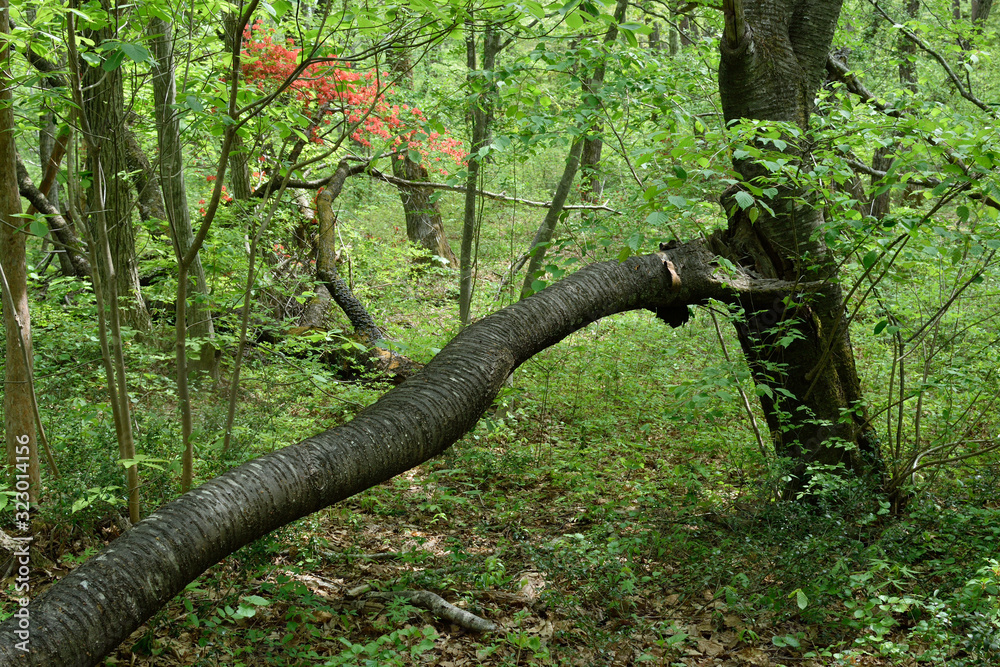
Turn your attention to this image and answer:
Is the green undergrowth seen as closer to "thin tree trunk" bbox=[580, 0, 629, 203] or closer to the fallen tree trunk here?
the fallen tree trunk

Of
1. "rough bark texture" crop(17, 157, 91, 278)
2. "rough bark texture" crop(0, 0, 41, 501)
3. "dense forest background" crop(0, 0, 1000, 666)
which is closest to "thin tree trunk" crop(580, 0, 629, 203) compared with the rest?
"dense forest background" crop(0, 0, 1000, 666)

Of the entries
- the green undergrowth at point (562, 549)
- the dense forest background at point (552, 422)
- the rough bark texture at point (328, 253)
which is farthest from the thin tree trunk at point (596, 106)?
the rough bark texture at point (328, 253)

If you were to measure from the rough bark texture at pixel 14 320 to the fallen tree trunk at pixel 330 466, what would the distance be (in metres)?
1.61

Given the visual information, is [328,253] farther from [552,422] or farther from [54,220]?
[552,422]

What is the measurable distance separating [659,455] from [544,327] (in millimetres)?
2971

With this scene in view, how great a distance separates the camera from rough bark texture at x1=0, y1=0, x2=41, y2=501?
318 cm

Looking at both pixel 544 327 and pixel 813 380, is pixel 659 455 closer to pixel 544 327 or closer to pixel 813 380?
pixel 813 380

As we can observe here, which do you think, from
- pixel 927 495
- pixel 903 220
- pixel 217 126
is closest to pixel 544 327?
pixel 903 220

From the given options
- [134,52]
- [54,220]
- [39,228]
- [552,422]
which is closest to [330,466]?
[39,228]

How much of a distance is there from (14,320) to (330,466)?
1937 mm

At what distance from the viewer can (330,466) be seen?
2.62 meters

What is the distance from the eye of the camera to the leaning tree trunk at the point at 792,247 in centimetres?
411

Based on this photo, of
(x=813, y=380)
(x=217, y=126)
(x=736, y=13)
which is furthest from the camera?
(x=813, y=380)

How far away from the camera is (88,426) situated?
13.4 ft
